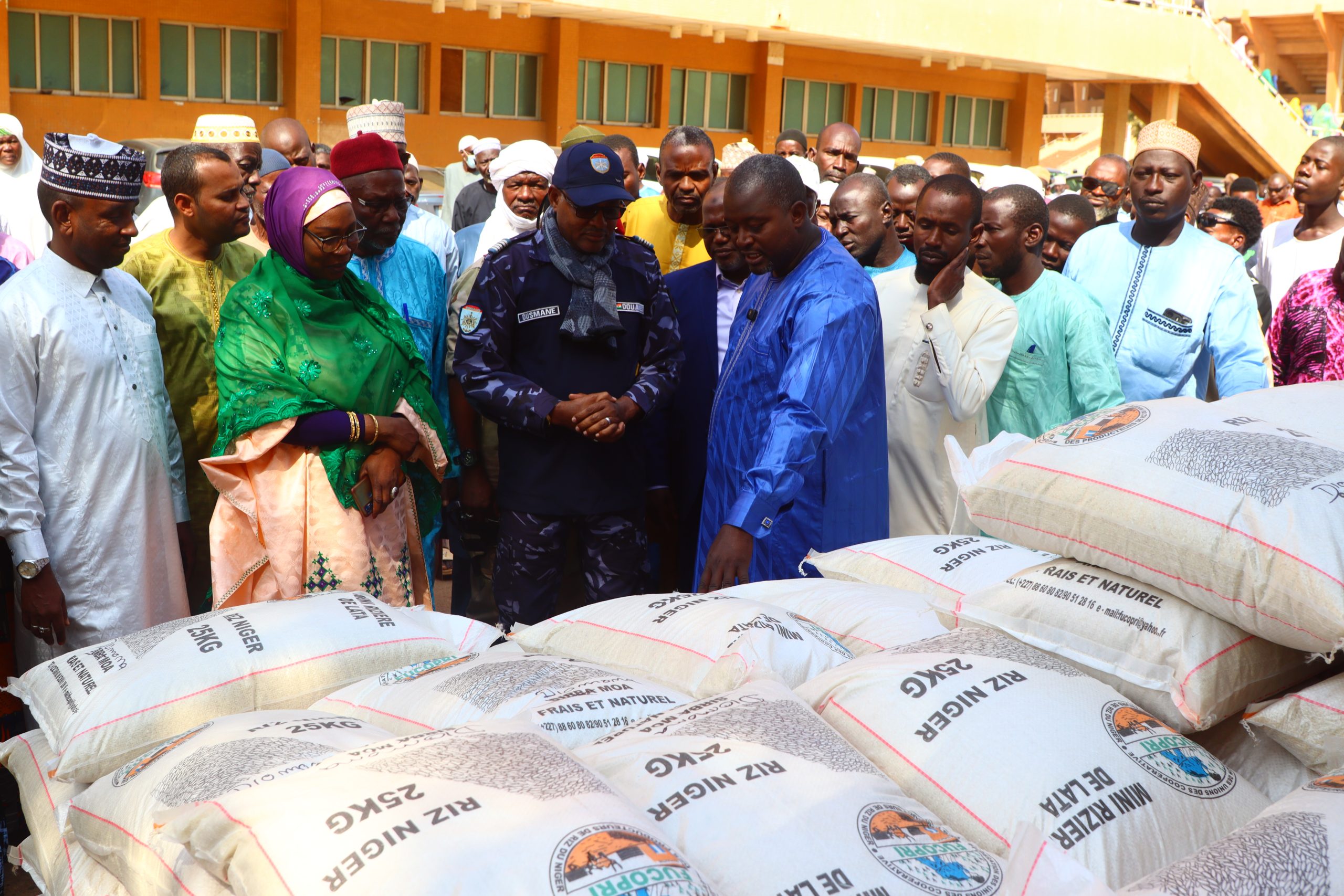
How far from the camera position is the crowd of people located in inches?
124

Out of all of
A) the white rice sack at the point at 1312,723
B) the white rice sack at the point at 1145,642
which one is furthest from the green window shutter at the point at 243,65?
the white rice sack at the point at 1312,723

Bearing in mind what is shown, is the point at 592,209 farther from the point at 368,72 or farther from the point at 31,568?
the point at 368,72

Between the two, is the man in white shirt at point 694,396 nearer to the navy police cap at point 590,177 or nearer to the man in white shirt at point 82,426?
the navy police cap at point 590,177

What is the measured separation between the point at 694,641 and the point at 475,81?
18365 millimetres

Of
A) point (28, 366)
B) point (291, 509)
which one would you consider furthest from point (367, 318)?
point (28, 366)

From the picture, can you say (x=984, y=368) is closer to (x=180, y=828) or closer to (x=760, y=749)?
(x=760, y=749)

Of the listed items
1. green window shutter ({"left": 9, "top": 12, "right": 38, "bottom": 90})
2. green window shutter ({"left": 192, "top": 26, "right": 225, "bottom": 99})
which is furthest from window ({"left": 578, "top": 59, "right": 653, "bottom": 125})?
green window shutter ({"left": 9, "top": 12, "right": 38, "bottom": 90})

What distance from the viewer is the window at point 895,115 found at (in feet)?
78.6

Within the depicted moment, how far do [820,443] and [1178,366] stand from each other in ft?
7.14

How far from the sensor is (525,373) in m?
3.66

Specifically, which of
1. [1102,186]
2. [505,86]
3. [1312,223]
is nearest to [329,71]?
[505,86]

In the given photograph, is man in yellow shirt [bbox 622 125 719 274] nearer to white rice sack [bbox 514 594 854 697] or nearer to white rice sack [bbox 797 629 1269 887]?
white rice sack [bbox 514 594 854 697]

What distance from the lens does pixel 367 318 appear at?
3436 mm

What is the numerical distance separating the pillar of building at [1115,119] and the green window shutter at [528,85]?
43.1ft
